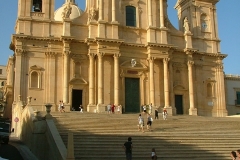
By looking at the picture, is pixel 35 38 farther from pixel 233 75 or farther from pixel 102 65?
pixel 233 75

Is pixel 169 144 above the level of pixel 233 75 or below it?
below

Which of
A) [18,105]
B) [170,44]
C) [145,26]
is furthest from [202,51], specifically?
[18,105]

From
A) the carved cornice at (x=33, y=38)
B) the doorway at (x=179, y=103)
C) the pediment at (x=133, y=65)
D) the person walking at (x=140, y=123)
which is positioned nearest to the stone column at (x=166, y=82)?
the pediment at (x=133, y=65)

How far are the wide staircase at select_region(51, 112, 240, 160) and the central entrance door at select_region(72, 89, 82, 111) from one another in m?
6.21

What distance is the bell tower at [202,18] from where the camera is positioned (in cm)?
3800

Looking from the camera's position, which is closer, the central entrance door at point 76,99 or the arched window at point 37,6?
the central entrance door at point 76,99

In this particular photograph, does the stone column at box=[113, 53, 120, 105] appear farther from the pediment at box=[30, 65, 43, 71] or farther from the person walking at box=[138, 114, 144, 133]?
the person walking at box=[138, 114, 144, 133]

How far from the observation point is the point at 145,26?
35.1 m

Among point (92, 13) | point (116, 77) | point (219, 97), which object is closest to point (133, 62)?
point (116, 77)

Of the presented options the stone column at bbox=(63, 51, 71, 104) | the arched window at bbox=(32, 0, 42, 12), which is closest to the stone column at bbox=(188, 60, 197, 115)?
the stone column at bbox=(63, 51, 71, 104)

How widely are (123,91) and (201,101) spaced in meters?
8.56

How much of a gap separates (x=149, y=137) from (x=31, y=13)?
17.9m

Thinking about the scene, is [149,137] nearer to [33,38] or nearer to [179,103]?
[33,38]

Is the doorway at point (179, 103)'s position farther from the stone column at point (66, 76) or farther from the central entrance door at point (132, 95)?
the stone column at point (66, 76)
